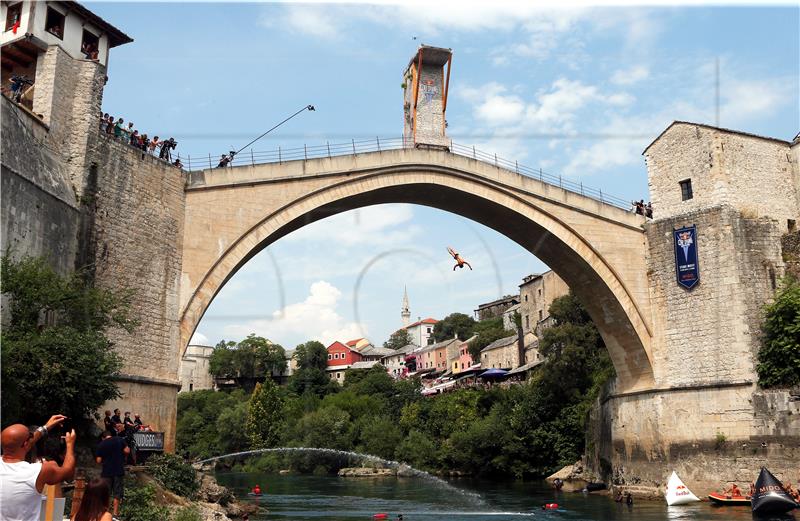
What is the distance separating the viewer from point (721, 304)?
68.5 ft

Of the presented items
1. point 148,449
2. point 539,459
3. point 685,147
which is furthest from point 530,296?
point 148,449

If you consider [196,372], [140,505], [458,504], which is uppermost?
[196,372]

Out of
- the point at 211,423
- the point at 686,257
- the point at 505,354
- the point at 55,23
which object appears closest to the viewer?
the point at 55,23

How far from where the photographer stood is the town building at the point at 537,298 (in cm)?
5303

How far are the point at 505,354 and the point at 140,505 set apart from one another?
48.8 metres

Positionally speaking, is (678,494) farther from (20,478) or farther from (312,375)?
(312,375)

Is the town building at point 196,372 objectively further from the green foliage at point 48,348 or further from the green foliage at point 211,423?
the green foliage at point 48,348

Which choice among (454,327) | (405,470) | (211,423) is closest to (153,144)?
(405,470)

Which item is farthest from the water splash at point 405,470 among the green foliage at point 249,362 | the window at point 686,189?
the green foliage at point 249,362

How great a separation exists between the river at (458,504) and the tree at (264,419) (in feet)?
70.4

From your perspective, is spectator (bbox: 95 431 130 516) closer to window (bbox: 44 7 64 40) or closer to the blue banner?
window (bbox: 44 7 64 40)

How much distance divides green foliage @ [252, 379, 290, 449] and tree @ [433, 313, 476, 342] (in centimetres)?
3619

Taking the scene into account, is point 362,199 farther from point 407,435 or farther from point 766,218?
point 407,435

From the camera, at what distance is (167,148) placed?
61.5ft
